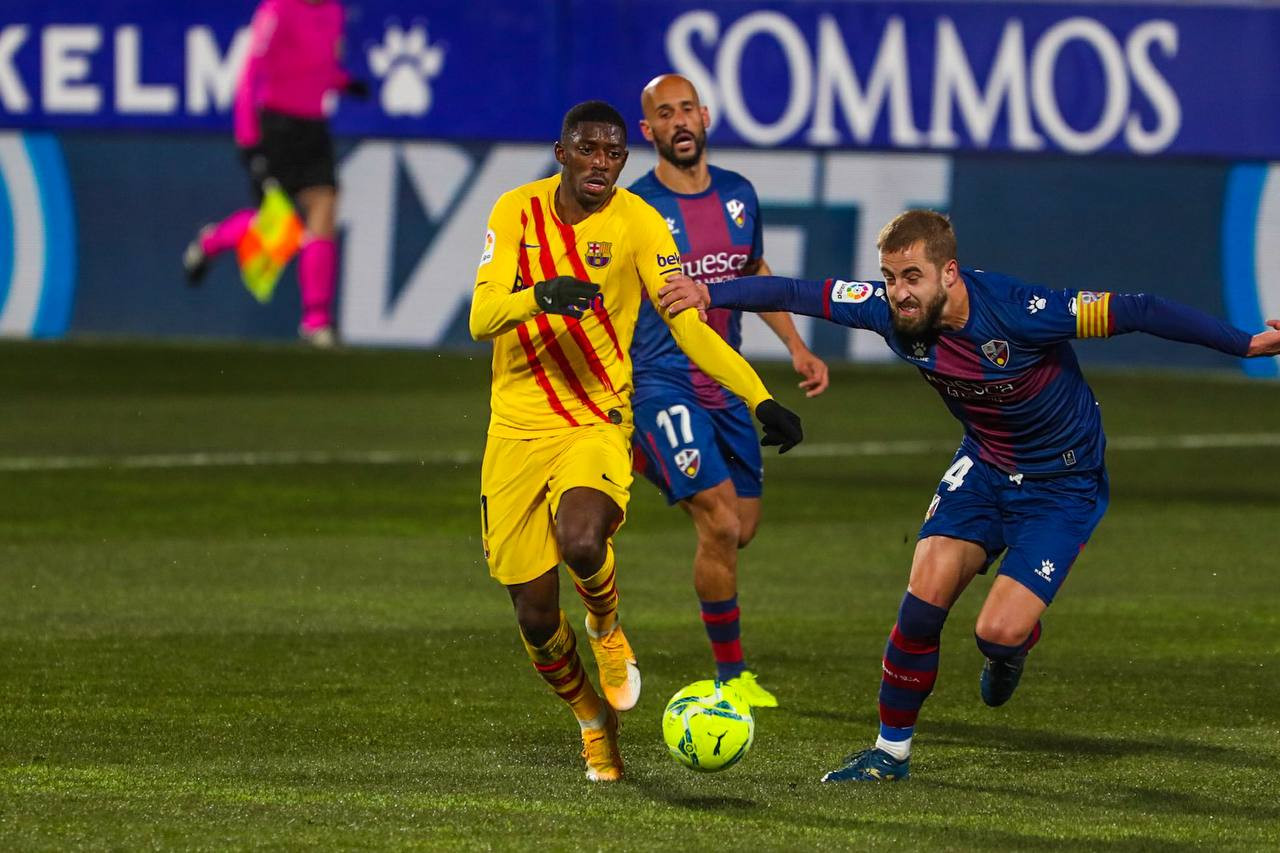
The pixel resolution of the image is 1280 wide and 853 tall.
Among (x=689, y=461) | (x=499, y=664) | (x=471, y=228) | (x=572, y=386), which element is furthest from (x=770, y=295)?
(x=471, y=228)

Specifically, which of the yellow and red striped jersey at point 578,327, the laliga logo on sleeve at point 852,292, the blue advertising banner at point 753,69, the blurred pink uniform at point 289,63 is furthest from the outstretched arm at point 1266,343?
the blurred pink uniform at point 289,63

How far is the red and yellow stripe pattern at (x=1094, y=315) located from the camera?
7148 mm

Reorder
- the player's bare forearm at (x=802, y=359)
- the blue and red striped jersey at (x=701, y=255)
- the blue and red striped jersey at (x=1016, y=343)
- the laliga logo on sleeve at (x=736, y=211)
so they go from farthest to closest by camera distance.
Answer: the laliga logo on sleeve at (x=736, y=211)
the blue and red striped jersey at (x=701, y=255)
the player's bare forearm at (x=802, y=359)
the blue and red striped jersey at (x=1016, y=343)

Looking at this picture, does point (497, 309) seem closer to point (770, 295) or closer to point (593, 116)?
point (593, 116)

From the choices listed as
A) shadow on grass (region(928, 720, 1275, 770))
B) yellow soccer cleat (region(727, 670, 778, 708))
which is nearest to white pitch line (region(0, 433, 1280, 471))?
yellow soccer cleat (region(727, 670, 778, 708))

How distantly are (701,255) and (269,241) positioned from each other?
11526 millimetres

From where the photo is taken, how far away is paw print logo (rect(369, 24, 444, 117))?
20781 mm

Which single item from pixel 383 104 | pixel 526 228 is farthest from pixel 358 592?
pixel 383 104

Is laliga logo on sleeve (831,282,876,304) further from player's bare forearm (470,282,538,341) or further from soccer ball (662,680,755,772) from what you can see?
soccer ball (662,680,755,772)

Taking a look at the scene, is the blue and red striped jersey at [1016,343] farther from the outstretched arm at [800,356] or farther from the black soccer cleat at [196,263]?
the black soccer cleat at [196,263]

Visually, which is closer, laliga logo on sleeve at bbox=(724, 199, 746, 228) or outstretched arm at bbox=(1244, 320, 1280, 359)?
outstretched arm at bbox=(1244, 320, 1280, 359)

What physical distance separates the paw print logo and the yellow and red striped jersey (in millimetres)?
13433

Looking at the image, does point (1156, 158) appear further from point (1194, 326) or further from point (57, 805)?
point (57, 805)

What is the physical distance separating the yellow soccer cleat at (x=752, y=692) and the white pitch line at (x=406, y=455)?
667 centimetres
